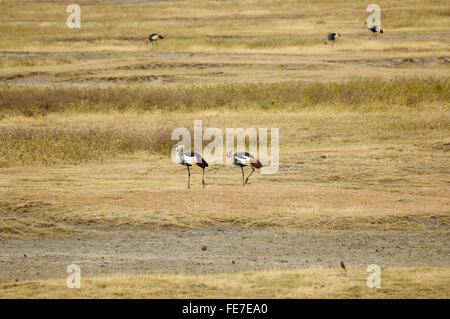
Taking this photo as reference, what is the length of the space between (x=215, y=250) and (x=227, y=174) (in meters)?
6.47

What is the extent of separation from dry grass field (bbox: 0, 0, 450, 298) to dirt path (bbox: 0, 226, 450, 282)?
0.05 metres

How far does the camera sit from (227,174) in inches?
773

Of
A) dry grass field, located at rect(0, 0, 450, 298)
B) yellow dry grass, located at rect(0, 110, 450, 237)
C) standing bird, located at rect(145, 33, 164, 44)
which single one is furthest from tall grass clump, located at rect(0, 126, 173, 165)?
standing bird, located at rect(145, 33, 164, 44)

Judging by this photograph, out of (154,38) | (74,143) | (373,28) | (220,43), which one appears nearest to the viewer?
(74,143)

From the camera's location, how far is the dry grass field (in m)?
11.8

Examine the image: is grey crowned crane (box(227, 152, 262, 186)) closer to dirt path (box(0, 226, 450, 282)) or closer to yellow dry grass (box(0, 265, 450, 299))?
dirt path (box(0, 226, 450, 282))

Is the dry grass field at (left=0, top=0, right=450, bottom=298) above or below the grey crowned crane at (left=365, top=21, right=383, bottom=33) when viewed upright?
below

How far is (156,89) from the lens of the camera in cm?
3184

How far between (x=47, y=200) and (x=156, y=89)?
1620cm

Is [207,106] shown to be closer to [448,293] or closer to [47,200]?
[47,200]

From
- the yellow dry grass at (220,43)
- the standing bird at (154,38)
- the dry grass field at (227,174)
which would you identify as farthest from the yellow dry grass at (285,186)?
the standing bird at (154,38)

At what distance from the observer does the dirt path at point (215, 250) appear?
12227 mm

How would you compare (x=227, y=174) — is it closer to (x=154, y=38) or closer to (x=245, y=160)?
(x=245, y=160)

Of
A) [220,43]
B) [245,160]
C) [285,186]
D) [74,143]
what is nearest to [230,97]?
[74,143]
